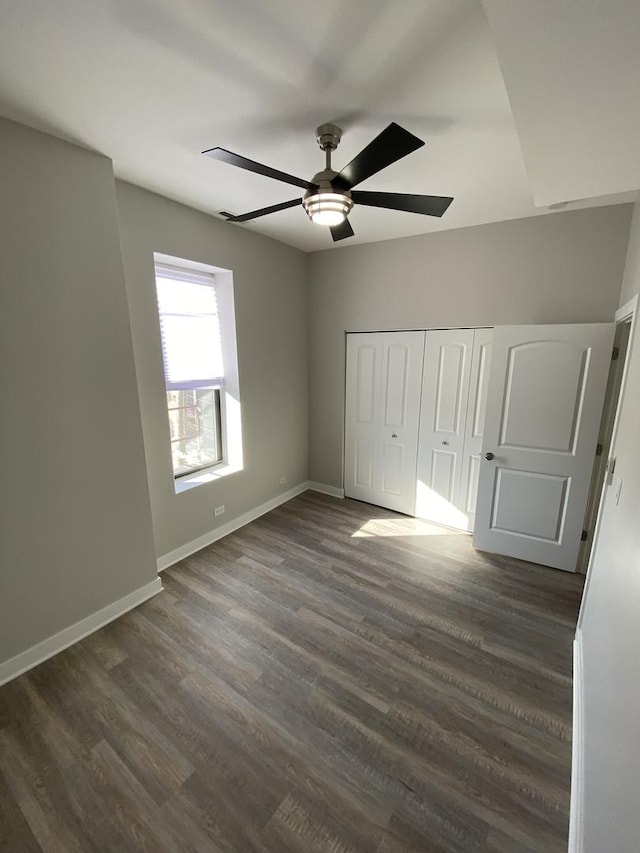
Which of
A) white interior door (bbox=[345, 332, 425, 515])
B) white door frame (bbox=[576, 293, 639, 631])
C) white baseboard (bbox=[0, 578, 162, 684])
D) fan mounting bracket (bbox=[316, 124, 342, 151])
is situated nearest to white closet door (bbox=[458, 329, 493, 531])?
white interior door (bbox=[345, 332, 425, 515])

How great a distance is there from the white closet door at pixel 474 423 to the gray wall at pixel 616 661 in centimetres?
125

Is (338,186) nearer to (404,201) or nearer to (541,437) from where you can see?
(404,201)

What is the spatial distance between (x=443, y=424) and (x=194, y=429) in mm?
2384

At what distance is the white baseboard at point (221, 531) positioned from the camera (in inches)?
112

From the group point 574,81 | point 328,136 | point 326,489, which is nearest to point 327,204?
point 328,136

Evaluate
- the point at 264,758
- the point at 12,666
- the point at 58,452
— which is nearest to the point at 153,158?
the point at 58,452

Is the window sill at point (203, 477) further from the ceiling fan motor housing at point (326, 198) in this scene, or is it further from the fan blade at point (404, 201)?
the fan blade at point (404, 201)

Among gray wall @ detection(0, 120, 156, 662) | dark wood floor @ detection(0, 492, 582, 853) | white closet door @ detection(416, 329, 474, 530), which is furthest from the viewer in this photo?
white closet door @ detection(416, 329, 474, 530)

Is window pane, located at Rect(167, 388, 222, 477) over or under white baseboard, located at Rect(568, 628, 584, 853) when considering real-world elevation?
over

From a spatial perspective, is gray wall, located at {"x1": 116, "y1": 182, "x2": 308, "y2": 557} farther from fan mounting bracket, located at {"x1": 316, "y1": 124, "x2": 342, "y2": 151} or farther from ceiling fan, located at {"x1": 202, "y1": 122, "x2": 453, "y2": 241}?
fan mounting bracket, located at {"x1": 316, "y1": 124, "x2": 342, "y2": 151}

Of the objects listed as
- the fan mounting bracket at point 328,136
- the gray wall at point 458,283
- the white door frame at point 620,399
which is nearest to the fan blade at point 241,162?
the fan mounting bracket at point 328,136

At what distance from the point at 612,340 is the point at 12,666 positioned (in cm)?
420

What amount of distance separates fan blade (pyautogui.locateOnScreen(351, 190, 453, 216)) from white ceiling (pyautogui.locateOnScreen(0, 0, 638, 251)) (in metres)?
0.34

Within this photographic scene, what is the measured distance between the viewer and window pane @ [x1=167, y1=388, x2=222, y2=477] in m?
2.99
